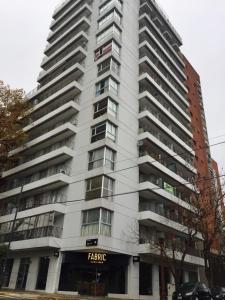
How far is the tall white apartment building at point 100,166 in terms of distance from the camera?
2850 cm

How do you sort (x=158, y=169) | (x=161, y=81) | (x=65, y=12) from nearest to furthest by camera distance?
(x=158, y=169) < (x=161, y=81) < (x=65, y=12)

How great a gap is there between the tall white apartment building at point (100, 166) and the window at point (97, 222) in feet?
0.33

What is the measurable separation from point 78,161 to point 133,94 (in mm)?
12011

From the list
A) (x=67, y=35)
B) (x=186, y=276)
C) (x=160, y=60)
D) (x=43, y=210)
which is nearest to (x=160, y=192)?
(x=186, y=276)

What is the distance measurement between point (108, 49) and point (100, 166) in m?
16.2

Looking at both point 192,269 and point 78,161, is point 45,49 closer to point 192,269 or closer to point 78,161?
point 78,161

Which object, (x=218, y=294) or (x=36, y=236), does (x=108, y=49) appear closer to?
(x=36, y=236)

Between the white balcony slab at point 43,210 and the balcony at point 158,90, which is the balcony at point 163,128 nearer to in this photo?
the balcony at point 158,90

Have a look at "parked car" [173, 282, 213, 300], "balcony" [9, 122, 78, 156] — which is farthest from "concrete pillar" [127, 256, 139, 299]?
"balcony" [9, 122, 78, 156]

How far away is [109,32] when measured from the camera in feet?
131

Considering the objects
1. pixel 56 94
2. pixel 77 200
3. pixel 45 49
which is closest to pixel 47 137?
pixel 56 94

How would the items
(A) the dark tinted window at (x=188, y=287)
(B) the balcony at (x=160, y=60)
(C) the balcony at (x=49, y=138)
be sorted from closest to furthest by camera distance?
(A) the dark tinted window at (x=188, y=287) → (C) the balcony at (x=49, y=138) → (B) the balcony at (x=160, y=60)

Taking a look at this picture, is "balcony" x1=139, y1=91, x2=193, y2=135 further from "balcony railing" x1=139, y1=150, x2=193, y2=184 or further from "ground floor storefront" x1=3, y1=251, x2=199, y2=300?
"ground floor storefront" x1=3, y1=251, x2=199, y2=300

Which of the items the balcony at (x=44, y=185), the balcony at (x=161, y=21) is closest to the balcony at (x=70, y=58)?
the balcony at (x=161, y=21)
